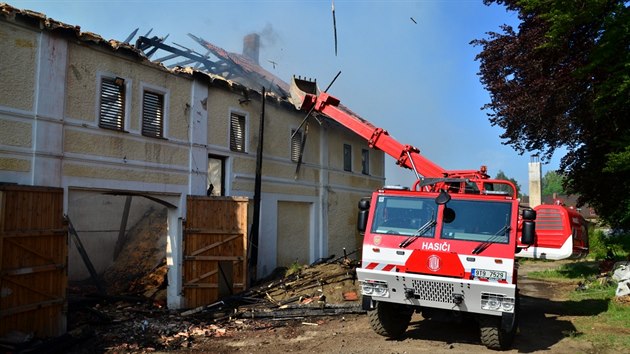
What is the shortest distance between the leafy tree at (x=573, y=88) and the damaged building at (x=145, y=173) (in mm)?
6633

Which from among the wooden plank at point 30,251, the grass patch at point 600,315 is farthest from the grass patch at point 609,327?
the wooden plank at point 30,251

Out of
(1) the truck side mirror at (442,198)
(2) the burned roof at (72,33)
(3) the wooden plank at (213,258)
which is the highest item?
(2) the burned roof at (72,33)

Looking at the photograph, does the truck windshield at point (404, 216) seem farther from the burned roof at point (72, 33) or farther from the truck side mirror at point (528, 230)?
the burned roof at point (72, 33)

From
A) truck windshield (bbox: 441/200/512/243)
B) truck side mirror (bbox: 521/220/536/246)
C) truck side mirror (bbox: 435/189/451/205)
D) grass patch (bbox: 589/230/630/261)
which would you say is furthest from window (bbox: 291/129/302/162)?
grass patch (bbox: 589/230/630/261)

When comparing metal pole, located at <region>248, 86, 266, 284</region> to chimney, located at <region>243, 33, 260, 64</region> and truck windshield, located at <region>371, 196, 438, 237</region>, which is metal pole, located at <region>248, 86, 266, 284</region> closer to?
truck windshield, located at <region>371, 196, 438, 237</region>

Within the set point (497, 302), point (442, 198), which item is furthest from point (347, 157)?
point (497, 302)

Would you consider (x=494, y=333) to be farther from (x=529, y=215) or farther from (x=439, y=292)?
(x=529, y=215)

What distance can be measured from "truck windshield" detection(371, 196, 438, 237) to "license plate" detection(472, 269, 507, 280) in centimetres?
88

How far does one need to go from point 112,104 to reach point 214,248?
14.3ft

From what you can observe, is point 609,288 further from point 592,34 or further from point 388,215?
point 388,215

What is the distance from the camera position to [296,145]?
16.5 m

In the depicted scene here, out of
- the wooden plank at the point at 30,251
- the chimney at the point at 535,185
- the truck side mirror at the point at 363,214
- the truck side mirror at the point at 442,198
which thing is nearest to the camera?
the truck side mirror at the point at 442,198

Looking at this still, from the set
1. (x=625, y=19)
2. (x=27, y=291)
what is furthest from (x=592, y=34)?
(x=27, y=291)

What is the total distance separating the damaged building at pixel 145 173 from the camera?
905cm
